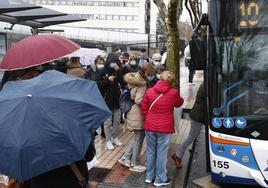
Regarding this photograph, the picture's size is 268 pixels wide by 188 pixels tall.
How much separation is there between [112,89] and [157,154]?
230 cm

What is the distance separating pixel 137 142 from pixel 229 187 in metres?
1.64

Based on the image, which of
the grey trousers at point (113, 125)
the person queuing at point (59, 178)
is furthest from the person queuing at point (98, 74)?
the person queuing at point (59, 178)

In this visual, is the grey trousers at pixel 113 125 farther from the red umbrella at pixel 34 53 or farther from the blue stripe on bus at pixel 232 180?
the red umbrella at pixel 34 53

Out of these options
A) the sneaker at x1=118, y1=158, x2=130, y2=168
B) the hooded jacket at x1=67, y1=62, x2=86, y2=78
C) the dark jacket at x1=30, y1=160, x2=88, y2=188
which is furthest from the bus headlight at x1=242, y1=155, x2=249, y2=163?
the dark jacket at x1=30, y1=160, x2=88, y2=188

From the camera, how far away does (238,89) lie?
5270 millimetres

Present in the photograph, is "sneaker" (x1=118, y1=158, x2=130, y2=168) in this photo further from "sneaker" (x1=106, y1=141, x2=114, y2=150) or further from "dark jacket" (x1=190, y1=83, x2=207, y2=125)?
"dark jacket" (x1=190, y1=83, x2=207, y2=125)

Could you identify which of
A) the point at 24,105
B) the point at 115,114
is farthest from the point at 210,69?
the point at 24,105

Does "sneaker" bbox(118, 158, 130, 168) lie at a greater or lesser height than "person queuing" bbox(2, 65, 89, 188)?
lesser

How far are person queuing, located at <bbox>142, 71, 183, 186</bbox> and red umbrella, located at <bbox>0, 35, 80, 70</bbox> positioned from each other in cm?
231

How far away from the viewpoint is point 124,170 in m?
6.55

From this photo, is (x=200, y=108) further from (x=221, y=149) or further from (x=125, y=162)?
(x=125, y=162)

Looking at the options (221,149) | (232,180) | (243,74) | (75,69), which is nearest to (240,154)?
(221,149)

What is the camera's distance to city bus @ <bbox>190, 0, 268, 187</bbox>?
508 centimetres

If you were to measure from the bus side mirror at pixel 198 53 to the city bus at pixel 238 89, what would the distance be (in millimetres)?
23
